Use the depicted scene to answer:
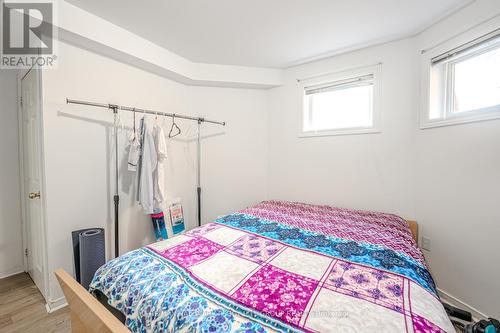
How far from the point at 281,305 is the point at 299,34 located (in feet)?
7.67

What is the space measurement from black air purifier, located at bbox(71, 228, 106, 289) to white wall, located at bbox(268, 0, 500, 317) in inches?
83.2

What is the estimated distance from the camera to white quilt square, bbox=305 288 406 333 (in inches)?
28.9

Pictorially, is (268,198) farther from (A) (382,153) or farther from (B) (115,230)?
(B) (115,230)

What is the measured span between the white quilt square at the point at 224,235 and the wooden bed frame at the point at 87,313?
2.33 feet

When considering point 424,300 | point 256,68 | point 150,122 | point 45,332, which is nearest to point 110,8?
point 150,122

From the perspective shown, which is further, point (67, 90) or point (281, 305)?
point (67, 90)

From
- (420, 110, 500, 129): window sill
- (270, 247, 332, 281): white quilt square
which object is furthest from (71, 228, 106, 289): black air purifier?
(420, 110, 500, 129): window sill

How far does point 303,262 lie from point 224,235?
633mm

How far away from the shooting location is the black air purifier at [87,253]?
1.77m

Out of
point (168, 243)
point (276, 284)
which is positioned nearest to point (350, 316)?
point (276, 284)

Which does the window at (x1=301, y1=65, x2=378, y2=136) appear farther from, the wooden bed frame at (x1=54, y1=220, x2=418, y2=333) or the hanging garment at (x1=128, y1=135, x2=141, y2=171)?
the wooden bed frame at (x1=54, y1=220, x2=418, y2=333)

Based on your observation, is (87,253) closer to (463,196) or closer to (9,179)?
(9,179)

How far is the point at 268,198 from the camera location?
3.16m

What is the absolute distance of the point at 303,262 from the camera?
1.20 meters
